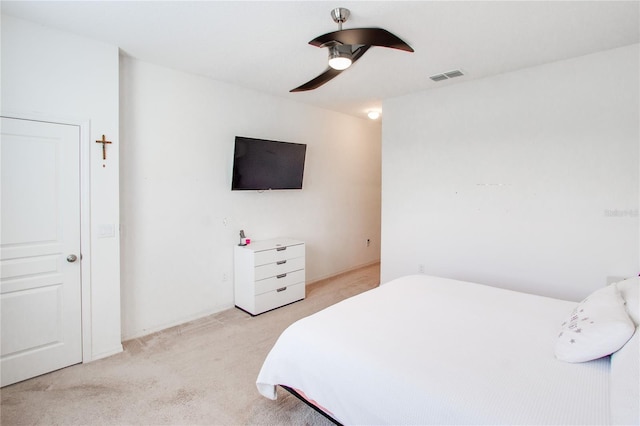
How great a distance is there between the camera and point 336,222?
5273 mm

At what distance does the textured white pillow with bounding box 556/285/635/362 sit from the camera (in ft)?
4.75

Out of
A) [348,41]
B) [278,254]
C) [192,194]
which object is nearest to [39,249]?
[192,194]

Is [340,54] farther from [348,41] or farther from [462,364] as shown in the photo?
[462,364]

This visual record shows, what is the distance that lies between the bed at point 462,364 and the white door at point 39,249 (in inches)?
71.1

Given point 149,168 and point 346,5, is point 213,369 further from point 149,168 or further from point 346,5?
point 346,5

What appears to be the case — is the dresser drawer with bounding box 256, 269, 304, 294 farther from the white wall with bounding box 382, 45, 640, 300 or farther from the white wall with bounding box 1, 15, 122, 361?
the white wall with bounding box 1, 15, 122, 361

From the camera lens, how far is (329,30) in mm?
2490

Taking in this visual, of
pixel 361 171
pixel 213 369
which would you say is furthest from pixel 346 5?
pixel 361 171

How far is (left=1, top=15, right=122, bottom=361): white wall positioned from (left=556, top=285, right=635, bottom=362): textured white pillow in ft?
10.5

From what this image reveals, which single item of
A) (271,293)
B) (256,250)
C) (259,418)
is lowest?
(259,418)

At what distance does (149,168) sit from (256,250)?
1.35 meters

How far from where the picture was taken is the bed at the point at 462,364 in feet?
4.15

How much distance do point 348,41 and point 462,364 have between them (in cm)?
193

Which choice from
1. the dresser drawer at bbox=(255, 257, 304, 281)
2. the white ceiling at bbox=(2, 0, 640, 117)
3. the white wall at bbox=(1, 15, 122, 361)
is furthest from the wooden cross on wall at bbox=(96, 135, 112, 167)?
the dresser drawer at bbox=(255, 257, 304, 281)
